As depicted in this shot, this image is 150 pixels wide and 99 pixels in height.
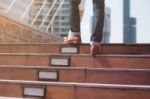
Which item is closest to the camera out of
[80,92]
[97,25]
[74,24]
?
[80,92]

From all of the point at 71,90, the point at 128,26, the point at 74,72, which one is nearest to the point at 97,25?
the point at 74,72

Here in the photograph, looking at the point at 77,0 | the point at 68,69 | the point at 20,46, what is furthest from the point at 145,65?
the point at 20,46

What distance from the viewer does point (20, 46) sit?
2793 millimetres

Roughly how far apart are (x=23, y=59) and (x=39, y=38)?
1577 millimetres

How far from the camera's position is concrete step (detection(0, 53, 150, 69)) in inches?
87.2

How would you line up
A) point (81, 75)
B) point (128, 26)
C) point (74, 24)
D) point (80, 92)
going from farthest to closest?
1. point (128, 26)
2. point (74, 24)
3. point (81, 75)
4. point (80, 92)

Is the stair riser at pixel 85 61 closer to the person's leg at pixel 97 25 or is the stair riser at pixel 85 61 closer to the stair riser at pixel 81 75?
the person's leg at pixel 97 25

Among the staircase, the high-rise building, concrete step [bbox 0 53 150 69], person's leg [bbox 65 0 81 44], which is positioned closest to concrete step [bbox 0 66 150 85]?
the staircase

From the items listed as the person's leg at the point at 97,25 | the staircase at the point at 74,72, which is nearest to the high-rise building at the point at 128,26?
the staircase at the point at 74,72

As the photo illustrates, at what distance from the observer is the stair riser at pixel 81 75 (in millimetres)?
1983

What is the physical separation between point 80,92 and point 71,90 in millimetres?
52

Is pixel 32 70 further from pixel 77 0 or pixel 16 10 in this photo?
pixel 16 10

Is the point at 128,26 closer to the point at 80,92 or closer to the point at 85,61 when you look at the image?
the point at 85,61

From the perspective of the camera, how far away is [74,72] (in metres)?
2.13
